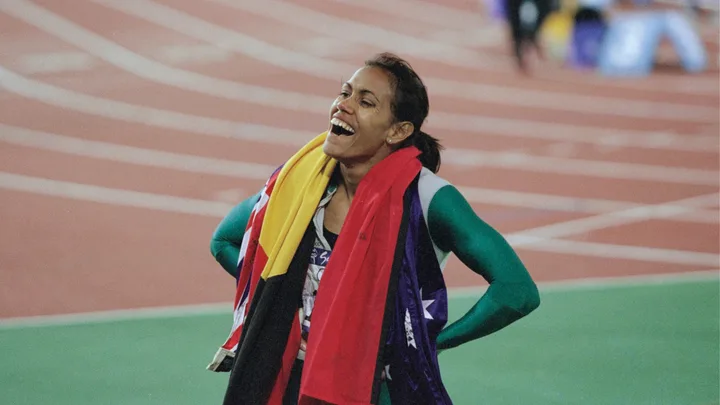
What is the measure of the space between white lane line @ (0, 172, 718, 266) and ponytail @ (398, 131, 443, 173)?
5.84 metres

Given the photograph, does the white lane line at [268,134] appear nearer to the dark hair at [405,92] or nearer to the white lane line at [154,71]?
the white lane line at [154,71]

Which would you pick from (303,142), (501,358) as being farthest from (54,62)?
(501,358)

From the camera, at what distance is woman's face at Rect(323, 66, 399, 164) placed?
11.4 feet

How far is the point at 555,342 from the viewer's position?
708 cm

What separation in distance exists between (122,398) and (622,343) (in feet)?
9.39

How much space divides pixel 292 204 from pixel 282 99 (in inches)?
456

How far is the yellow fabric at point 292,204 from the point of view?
136 inches

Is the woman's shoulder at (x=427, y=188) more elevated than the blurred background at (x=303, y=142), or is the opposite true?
the woman's shoulder at (x=427, y=188)

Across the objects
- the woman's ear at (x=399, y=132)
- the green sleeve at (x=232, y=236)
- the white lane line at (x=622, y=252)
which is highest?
the woman's ear at (x=399, y=132)

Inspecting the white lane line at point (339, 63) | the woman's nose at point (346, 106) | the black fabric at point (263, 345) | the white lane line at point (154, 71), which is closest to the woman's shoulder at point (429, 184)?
the woman's nose at point (346, 106)

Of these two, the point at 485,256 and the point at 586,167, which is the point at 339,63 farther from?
the point at 485,256

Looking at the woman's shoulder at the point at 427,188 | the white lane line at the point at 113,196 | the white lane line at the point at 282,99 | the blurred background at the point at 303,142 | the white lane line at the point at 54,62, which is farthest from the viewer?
the white lane line at the point at 54,62

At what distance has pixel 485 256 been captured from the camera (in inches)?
133

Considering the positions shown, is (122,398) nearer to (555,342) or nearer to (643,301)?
(555,342)
